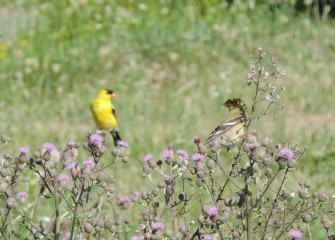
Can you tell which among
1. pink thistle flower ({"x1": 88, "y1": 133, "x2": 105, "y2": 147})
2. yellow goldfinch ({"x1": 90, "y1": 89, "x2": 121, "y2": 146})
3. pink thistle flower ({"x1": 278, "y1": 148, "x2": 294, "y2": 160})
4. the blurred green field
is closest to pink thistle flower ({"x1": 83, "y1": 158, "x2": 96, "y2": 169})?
pink thistle flower ({"x1": 88, "y1": 133, "x2": 105, "y2": 147})

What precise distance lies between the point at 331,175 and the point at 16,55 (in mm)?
4764

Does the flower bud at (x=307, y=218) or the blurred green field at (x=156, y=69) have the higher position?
the blurred green field at (x=156, y=69)

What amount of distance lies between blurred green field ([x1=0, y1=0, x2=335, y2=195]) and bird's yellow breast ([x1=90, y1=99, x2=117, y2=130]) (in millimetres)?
332

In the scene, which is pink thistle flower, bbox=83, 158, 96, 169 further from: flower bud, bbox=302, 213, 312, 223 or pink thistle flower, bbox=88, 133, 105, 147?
flower bud, bbox=302, 213, 312, 223

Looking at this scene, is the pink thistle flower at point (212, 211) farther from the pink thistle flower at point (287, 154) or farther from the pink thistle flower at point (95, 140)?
the pink thistle flower at point (95, 140)

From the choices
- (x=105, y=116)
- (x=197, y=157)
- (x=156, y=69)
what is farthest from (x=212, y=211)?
(x=156, y=69)

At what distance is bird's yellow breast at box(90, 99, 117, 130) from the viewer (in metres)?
7.12

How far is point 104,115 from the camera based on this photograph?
7207 mm

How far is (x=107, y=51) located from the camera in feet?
32.7

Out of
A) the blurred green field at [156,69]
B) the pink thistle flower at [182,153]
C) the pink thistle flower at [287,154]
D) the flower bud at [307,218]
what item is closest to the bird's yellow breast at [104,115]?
the blurred green field at [156,69]

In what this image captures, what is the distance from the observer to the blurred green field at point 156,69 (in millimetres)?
7714

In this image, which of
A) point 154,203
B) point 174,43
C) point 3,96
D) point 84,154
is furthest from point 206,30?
point 154,203

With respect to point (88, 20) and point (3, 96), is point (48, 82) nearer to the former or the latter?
point (3, 96)

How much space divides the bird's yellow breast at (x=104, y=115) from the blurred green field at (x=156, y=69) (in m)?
0.33
